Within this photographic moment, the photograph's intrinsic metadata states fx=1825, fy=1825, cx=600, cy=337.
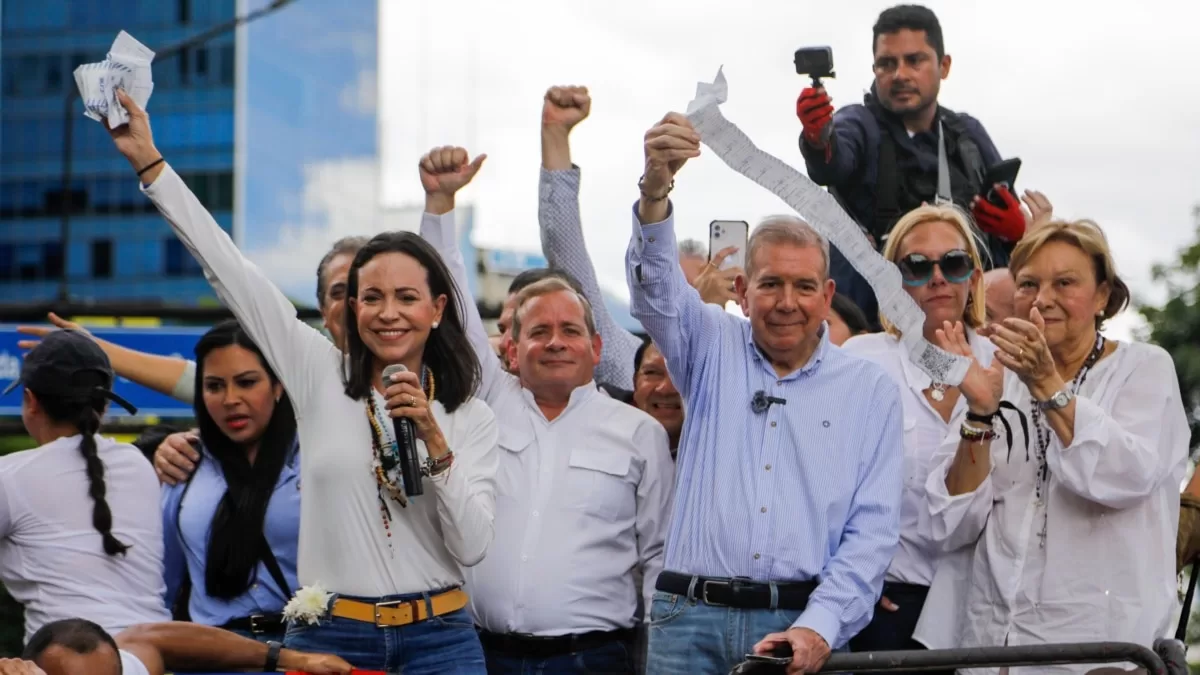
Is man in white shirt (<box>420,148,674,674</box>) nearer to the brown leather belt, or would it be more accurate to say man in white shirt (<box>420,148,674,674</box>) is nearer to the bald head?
the brown leather belt

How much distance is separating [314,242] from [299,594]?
62001mm

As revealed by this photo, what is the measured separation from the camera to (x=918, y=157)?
286 inches

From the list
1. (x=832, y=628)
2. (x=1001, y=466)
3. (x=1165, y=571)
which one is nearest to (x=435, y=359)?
(x=832, y=628)

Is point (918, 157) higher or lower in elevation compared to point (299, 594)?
higher

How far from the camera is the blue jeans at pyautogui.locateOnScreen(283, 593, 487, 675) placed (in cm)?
499

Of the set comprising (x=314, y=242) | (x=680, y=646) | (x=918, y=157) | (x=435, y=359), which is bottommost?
(x=680, y=646)

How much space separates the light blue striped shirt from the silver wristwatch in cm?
51

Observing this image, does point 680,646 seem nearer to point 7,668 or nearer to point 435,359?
point 435,359

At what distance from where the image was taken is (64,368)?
18.9 ft

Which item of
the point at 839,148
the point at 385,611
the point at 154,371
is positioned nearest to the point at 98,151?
the point at 154,371

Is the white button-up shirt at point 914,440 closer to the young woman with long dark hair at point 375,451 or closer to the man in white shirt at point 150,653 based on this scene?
the young woman with long dark hair at point 375,451

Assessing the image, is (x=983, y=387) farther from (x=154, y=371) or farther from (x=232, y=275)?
(x=154, y=371)

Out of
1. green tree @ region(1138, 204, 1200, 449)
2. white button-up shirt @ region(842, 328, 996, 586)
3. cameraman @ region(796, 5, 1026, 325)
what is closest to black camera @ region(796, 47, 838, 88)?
cameraman @ region(796, 5, 1026, 325)

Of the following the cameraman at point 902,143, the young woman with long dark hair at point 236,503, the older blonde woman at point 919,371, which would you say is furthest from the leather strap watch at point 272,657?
the cameraman at point 902,143
